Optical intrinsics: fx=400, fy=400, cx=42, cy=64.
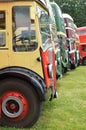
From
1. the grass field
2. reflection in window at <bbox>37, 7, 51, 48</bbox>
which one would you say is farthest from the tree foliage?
reflection in window at <bbox>37, 7, 51, 48</bbox>

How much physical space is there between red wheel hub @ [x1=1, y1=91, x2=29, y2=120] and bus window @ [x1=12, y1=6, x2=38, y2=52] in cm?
85

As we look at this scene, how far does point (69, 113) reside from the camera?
8.73 metres

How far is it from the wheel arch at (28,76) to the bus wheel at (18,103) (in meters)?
0.09

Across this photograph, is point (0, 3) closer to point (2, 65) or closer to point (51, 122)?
point (2, 65)

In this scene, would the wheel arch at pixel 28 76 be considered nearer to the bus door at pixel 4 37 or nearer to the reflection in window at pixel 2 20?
the bus door at pixel 4 37

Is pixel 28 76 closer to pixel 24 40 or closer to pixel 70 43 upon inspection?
pixel 24 40

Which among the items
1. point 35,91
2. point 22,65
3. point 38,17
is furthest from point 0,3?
point 35,91

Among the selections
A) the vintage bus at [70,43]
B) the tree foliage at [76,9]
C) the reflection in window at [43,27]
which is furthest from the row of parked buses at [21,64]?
the tree foliage at [76,9]

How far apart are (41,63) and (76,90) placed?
514cm

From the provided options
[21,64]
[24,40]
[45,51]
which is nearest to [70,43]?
[45,51]

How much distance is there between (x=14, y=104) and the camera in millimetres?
7266

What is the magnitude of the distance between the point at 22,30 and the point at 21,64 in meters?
0.63

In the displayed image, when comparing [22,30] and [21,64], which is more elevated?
[22,30]

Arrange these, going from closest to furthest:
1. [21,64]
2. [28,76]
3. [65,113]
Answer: [28,76] < [21,64] < [65,113]
